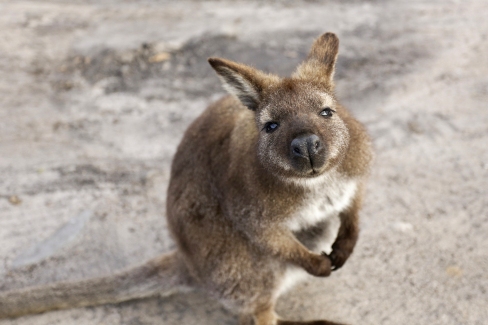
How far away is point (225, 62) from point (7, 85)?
4497mm

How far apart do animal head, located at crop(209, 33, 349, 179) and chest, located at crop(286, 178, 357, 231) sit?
10.7 inches

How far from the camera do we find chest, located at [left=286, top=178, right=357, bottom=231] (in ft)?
10.9

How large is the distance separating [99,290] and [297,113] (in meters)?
1.93

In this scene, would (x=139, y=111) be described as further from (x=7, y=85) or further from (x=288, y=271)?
(x=288, y=271)

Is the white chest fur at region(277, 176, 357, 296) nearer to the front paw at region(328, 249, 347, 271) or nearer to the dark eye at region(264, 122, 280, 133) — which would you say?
the front paw at region(328, 249, 347, 271)

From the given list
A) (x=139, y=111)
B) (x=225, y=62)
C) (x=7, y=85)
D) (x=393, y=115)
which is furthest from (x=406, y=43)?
(x=7, y=85)

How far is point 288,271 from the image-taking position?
3.62 m

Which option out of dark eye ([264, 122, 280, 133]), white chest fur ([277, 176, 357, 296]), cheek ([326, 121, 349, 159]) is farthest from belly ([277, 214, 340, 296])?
dark eye ([264, 122, 280, 133])

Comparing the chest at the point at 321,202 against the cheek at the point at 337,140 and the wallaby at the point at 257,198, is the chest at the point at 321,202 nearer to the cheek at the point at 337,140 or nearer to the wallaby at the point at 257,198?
the wallaby at the point at 257,198

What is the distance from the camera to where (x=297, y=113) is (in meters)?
3.05

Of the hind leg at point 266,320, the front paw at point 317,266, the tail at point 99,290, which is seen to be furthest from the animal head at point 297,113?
the tail at point 99,290

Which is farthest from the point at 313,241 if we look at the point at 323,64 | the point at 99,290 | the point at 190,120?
the point at 190,120

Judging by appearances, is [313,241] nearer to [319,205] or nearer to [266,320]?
[319,205]

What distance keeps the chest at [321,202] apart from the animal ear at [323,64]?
0.63 meters
